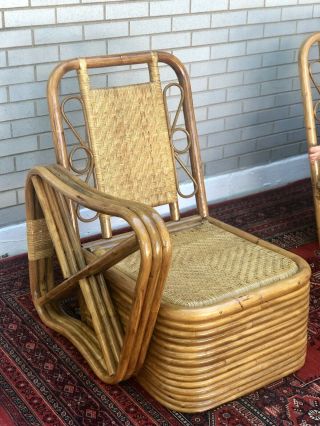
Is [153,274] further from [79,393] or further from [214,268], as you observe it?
[79,393]

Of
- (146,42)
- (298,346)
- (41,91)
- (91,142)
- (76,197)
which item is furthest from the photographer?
(146,42)

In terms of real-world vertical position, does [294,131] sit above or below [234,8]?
below

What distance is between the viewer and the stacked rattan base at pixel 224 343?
1681mm

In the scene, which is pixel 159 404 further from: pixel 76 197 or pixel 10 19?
pixel 10 19

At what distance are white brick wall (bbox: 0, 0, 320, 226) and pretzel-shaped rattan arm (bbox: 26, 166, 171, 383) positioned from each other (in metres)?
0.63

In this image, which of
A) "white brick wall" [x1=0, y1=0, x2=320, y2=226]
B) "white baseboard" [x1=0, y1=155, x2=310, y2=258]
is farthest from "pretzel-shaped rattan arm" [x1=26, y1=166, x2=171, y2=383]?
"white baseboard" [x1=0, y1=155, x2=310, y2=258]

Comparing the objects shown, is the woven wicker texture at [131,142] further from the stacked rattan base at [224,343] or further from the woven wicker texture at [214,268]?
the stacked rattan base at [224,343]

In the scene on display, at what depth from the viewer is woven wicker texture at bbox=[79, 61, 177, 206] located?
2096 millimetres

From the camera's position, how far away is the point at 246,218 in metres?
3.11

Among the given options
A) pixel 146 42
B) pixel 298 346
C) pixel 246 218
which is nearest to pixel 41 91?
pixel 146 42

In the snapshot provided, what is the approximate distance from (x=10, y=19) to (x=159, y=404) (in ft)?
4.75

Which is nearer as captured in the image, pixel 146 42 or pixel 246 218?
pixel 146 42

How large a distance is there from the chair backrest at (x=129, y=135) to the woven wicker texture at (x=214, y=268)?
190mm

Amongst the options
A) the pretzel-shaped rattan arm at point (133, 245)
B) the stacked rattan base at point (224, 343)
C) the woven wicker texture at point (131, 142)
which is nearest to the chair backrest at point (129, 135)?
the woven wicker texture at point (131, 142)
